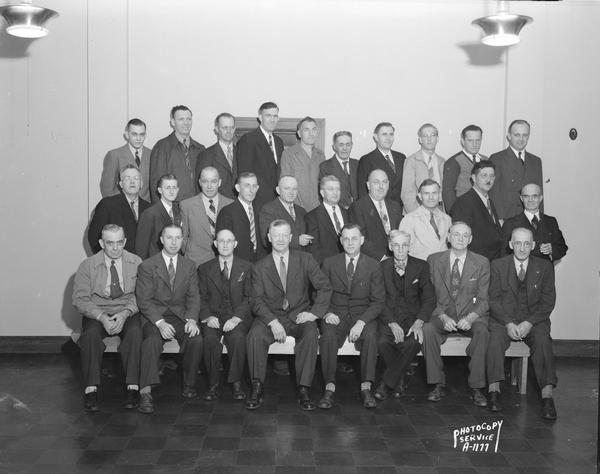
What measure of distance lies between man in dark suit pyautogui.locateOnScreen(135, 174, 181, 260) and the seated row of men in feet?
0.67

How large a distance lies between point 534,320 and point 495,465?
59.5 inches

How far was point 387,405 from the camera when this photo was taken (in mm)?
4809

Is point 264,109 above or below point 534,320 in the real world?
above

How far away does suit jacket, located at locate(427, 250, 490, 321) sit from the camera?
16.8 ft

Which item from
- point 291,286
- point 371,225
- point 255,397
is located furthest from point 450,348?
point 255,397

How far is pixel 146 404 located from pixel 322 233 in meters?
1.89

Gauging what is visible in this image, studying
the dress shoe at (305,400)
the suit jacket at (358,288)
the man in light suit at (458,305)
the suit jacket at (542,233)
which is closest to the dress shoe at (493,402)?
the man in light suit at (458,305)

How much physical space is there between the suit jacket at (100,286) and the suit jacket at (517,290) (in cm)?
264

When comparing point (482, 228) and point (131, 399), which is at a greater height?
point (482, 228)

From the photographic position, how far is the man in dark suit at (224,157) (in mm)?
5836

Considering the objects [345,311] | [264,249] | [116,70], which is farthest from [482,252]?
[116,70]

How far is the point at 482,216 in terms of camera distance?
18.4 ft

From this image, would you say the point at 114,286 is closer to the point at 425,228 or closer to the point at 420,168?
the point at 425,228

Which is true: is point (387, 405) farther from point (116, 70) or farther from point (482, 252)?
point (116, 70)
